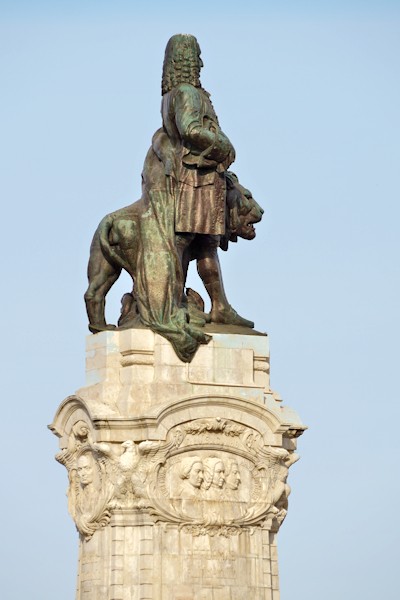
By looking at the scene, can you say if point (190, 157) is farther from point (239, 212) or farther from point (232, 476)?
point (232, 476)

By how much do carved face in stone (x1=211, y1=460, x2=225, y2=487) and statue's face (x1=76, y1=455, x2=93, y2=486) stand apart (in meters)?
2.02

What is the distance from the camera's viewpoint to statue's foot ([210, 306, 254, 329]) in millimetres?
37812

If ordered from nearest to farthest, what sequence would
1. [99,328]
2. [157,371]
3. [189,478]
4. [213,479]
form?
[189,478]
[213,479]
[157,371]
[99,328]

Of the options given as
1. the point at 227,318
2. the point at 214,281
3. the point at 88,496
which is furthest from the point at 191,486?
the point at 214,281

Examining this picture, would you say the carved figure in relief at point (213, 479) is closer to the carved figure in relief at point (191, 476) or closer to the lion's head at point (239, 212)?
the carved figure in relief at point (191, 476)

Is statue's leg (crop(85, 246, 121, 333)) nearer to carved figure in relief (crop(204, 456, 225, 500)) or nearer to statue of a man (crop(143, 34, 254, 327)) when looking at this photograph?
statue of a man (crop(143, 34, 254, 327))

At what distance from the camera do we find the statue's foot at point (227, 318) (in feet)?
124

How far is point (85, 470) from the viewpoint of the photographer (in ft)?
121

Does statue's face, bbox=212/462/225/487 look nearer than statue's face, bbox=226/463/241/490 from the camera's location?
Yes

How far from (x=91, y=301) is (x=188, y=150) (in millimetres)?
2998

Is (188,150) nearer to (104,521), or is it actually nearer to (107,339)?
(107,339)

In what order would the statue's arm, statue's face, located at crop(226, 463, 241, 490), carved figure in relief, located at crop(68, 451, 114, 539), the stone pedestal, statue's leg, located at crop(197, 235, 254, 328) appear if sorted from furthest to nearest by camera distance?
statue's leg, located at crop(197, 235, 254, 328)
the statue's arm
statue's face, located at crop(226, 463, 241, 490)
carved figure in relief, located at crop(68, 451, 114, 539)
the stone pedestal

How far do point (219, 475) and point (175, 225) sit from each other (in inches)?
164

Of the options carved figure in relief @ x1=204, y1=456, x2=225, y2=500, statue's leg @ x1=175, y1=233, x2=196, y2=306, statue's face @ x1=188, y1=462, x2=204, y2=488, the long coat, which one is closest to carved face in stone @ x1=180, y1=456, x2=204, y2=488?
statue's face @ x1=188, y1=462, x2=204, y2=488
